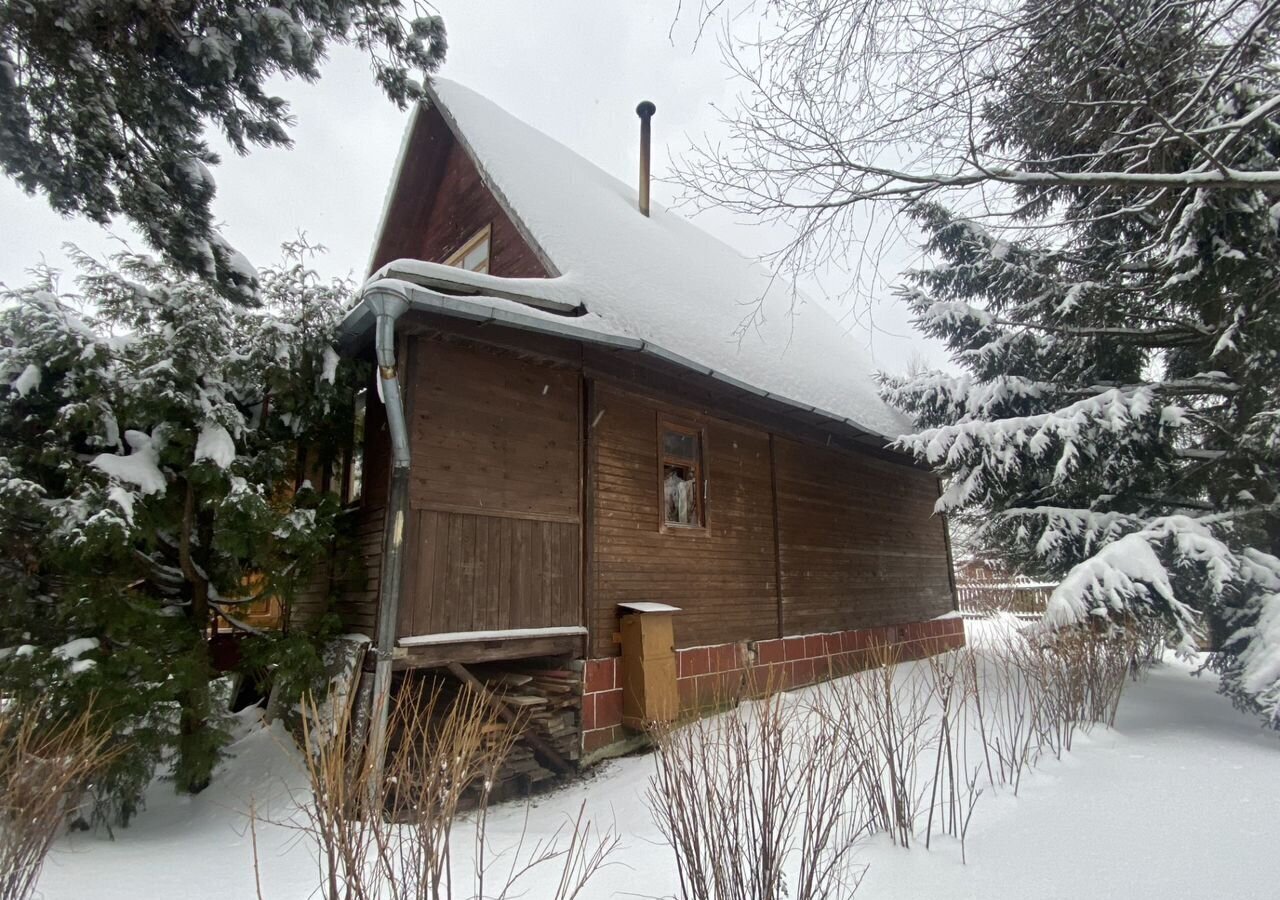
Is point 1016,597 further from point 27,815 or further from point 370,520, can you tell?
point 27,815

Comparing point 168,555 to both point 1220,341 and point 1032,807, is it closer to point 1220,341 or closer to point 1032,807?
point 1032,807

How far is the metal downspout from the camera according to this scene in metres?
4.85

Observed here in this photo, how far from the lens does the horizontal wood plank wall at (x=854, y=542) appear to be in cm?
861

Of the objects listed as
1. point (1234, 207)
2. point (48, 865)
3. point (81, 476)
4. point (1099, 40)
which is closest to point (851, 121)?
point (1099, 40)

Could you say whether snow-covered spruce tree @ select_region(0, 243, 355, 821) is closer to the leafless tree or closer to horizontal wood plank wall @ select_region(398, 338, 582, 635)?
horizontal wood plank wall @ select_region(398, 338, 582, 635)

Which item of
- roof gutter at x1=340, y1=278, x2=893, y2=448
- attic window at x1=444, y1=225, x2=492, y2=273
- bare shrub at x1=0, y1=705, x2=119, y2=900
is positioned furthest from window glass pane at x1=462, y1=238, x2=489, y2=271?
bare shrub at x1=0, y1=705, x2=119, y2=900

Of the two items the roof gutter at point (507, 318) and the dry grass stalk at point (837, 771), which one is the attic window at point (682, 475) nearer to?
Result: the roof gutter at point (507, 318)

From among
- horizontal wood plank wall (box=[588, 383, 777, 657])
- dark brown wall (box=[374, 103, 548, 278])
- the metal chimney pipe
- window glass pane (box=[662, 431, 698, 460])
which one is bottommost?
horizontal wood plank wall (box=[588, 383, 777, 657])

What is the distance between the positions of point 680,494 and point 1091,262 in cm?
532

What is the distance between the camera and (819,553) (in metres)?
8.98

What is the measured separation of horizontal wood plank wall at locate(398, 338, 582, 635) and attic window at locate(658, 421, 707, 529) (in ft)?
4.00

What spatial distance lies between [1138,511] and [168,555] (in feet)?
30.4

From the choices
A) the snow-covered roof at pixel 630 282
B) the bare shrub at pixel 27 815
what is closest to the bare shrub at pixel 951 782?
the snow-covered roof at pixel 630 282

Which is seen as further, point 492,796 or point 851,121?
point 492,796
